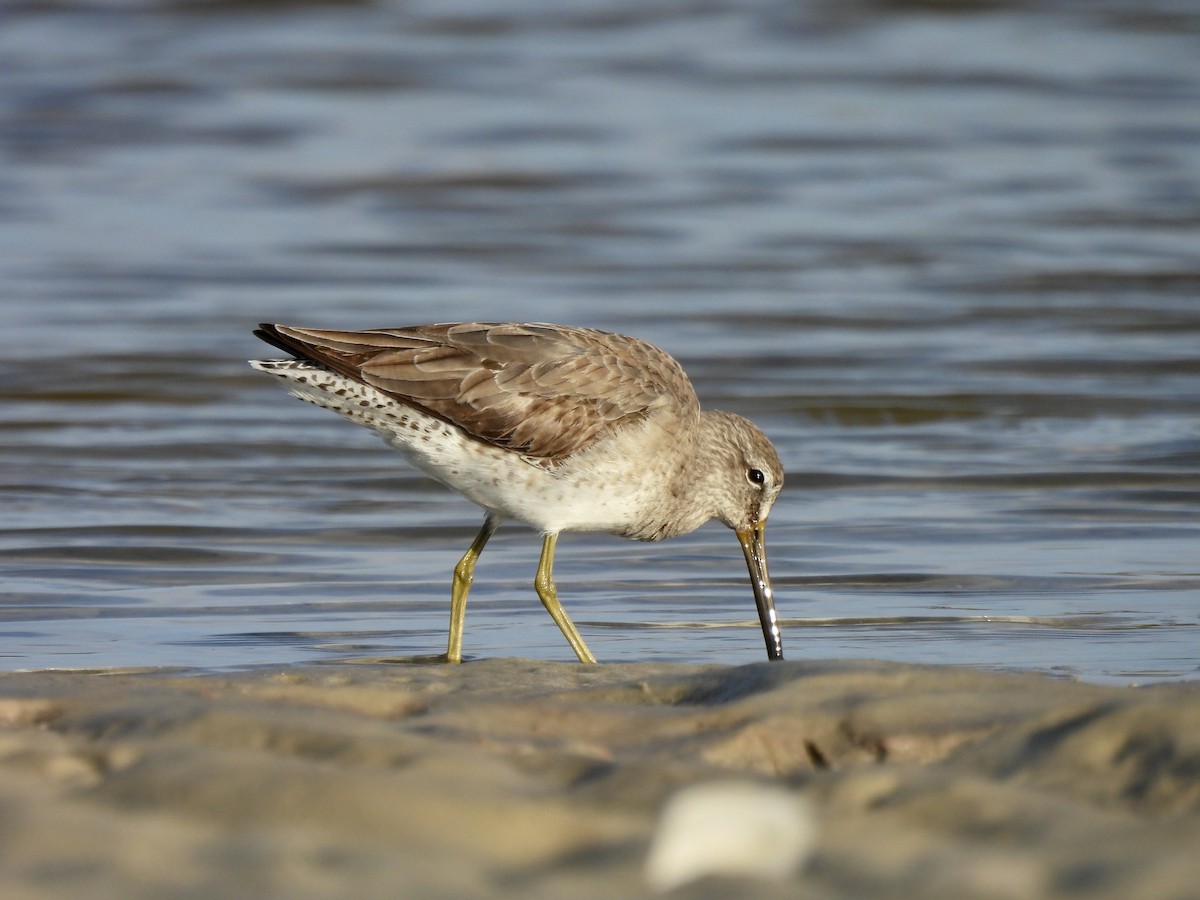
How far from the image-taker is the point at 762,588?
625cm

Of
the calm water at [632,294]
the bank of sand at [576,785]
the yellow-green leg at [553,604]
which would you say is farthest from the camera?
the calm water at [632,294]

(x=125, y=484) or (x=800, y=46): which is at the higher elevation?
(x=800, y=46)

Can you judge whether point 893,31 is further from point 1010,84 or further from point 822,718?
point 822,718

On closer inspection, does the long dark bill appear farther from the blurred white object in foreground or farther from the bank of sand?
the blurred white object in foreground

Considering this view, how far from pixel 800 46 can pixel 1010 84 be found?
2.89m

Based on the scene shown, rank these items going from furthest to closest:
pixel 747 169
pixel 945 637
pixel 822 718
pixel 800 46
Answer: pixel 800 46
pixel 747 169
pixel 945 637
pixel 822 718

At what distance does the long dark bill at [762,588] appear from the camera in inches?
228

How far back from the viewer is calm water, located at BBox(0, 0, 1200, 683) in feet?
21.5

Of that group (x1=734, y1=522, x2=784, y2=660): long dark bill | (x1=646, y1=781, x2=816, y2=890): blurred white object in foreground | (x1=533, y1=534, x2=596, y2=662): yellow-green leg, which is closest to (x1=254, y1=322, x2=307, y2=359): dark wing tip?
(x1=533, y1=534, x2=596, y2=662): yellow-green leg

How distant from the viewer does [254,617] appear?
20.6ft

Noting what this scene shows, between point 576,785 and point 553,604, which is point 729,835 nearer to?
point 576,785

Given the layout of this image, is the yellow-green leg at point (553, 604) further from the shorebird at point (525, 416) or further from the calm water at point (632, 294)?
the calm water at point (632, 294)

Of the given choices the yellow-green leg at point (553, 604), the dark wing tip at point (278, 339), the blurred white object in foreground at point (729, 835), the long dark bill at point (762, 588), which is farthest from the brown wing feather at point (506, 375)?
the blurred white object in foreground at point (729, 835)

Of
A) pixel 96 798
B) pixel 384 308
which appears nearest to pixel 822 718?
pixel 96 798
